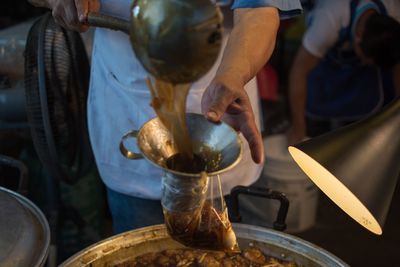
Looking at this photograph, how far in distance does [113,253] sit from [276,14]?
2.85 ft

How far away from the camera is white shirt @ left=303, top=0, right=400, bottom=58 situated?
2.83m

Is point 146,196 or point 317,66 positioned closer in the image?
point 146,196

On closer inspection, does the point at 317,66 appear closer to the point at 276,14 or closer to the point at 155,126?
the point at 276,14

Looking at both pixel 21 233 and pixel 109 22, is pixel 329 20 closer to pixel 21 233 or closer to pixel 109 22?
pixel 109 22

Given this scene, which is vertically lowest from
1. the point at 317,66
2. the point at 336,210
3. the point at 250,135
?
the point at 336,210

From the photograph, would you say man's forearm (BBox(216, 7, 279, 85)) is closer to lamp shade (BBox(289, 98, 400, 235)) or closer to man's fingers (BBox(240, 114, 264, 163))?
man's fingers (BBox(240, 114, 264, 163))

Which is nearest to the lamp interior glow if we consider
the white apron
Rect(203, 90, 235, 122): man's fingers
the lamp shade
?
the lamp shade

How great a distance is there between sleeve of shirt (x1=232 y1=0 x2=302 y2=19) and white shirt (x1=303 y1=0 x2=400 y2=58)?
4.29 ft

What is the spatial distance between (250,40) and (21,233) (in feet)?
2.76

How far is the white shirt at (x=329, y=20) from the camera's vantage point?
111 inches

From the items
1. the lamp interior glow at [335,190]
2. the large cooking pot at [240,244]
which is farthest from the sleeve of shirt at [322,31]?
the lamp interior glow at [335,190]

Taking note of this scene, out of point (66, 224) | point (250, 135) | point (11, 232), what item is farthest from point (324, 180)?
point (66, 224)

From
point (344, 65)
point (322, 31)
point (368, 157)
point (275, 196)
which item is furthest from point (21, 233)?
point (344, 65)

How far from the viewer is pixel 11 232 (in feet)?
4.53
